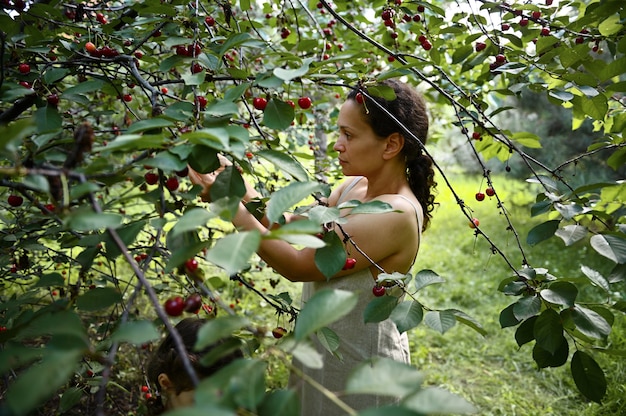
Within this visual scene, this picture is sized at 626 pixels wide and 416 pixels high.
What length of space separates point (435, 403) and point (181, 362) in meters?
1.00

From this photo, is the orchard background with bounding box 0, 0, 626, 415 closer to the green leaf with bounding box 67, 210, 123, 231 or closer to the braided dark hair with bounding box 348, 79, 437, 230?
the green leaf with bounding box 67, 210, 123, 231

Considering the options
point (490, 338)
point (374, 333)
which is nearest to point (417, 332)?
point (490, 338)

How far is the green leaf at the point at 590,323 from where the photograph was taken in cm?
102

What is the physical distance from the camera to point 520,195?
22.7ft

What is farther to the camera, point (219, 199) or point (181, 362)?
point (181, 362)

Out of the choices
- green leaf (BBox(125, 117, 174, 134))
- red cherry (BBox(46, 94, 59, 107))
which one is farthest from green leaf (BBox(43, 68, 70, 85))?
green leaf (BBox(125, 117, 174, 134))

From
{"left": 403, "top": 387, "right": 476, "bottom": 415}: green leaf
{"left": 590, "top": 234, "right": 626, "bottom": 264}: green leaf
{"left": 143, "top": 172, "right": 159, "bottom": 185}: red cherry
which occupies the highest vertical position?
{"left": 143, "top": 172, "right": 159, "bottom": 185}: red cherry

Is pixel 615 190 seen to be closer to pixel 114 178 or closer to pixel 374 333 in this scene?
pixel 374 333

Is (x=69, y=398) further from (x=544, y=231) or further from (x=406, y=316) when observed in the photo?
(x=544, y=231)

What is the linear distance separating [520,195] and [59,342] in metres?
7.11

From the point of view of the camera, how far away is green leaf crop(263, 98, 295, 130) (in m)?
1.06

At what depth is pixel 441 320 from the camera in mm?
983

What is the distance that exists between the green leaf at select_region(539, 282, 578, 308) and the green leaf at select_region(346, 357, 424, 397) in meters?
0.65

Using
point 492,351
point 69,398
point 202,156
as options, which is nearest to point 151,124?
point 202,156
